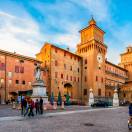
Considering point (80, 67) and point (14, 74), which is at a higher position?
point (80, 67)

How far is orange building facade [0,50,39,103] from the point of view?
47281mm

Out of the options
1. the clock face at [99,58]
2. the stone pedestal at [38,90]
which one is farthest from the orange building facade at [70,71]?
the stone pedestal at [38,90]

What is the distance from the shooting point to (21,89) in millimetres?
51594

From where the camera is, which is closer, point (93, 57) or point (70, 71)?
point (70, 71)

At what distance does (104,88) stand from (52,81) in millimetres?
21570

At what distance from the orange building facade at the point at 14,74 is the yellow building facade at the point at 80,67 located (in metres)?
4.75

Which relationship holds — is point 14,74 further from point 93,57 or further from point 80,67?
point 93,57

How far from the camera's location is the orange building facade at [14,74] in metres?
47.3

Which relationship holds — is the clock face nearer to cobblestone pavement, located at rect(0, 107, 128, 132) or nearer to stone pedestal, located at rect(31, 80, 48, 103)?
stone pedestal, located at rect(31, 80, 48, 103)

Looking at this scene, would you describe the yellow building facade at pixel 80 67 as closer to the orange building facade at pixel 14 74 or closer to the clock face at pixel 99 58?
the clock face at pixel 99 58

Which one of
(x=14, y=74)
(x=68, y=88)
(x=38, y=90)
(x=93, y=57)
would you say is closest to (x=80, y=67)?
(x=93, y=57)

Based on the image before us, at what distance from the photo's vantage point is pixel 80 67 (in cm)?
6800

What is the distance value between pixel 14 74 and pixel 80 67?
2492cm

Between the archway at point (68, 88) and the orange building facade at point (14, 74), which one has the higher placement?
the orange building facade at point (14, 74)
